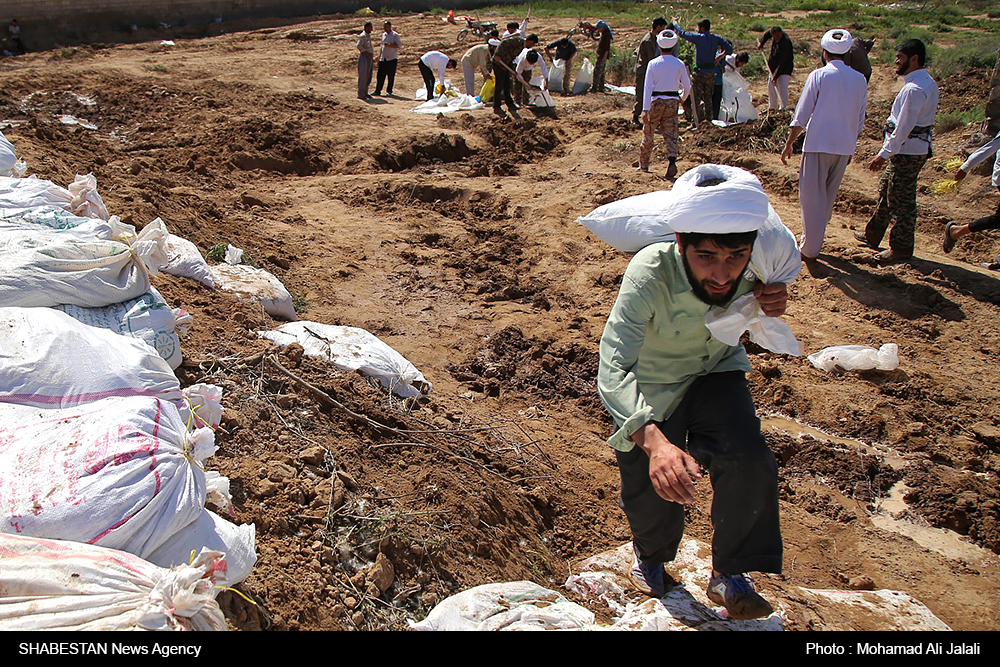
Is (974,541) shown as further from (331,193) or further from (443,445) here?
(331,193)

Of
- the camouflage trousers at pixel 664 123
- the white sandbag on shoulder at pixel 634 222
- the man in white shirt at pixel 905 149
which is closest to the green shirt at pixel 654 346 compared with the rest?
the white sandbag on shoulder at pixel 634 222

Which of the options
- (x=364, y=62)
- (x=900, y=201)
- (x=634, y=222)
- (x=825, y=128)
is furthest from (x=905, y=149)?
(x=364, y=62)

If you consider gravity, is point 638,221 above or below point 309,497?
above

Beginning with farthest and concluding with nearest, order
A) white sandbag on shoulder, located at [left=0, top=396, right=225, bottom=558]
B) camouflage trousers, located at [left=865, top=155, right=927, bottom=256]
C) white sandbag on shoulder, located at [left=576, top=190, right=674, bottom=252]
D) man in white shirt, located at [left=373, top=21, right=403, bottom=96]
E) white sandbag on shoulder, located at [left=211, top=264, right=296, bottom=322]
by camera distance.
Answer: man in white shirt, located at [left=373, top=21, right=403, bottom=96] → camouflage trousers, located at [left=865, top=155, right=927, bottom=256] → white sandbag on shoulder, located at [left=211, top=264, right=296, bottom=322] → white sandbag on shoulder, located at [left=576, top=190, right=674, bottom=252] → white sandbag on shoulder, located at [left=0, top=396, right=225, bottom=558]

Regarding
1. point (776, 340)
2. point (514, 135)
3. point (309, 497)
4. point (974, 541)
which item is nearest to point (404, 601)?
point (309, 497)

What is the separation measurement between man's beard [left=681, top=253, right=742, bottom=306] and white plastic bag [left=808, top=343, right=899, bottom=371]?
8.96 feet

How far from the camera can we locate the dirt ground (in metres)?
2.45

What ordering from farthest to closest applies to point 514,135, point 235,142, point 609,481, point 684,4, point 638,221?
point 684,4 → point 514,135 → point 235,142 → point 609,481 → point 638,221

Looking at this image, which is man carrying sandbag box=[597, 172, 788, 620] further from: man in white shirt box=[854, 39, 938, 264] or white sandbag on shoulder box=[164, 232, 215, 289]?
man in white shirt box=[854, 39, 938, 264]

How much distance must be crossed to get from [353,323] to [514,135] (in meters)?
5.35

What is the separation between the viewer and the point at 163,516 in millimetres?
1715

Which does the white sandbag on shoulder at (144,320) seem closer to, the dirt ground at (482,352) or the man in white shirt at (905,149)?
the dirt ground at (482,352)

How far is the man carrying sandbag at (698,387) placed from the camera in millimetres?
1894

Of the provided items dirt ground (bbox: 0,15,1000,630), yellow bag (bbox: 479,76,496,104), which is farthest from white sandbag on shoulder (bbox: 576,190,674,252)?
yellow bag (bbox: 479,76,496,104)
